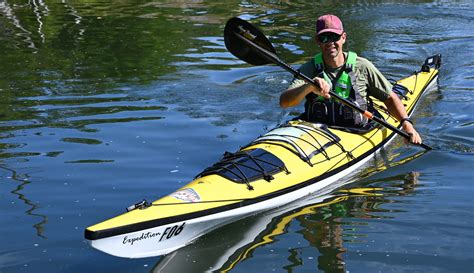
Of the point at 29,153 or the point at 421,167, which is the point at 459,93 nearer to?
the point at 421,167

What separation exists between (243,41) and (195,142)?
1603mm

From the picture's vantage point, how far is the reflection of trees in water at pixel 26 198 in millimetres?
5789

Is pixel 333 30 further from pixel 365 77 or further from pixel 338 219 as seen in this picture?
pixel 338 219

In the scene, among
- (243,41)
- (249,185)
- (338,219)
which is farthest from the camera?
(243,41)

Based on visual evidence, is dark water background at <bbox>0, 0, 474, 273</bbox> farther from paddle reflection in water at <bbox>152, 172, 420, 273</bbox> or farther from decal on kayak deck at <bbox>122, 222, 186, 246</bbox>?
decal on kayak deck at <bbox>122, 222, 186, 246</bbox>

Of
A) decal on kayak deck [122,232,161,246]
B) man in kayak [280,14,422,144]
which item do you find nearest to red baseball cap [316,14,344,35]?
man in kayak [280,14,422,144]

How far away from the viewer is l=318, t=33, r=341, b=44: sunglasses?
6484 millimetres

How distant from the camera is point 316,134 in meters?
6.71

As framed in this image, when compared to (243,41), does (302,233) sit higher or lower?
lower

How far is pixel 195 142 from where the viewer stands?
7.95 m

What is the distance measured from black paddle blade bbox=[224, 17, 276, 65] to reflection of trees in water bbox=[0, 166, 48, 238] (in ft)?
7.11

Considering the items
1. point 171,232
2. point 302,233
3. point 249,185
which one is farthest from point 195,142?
point 171,232

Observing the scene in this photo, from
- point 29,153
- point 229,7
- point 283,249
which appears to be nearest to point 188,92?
point 29,153

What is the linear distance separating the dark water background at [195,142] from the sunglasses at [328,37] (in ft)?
4.26
